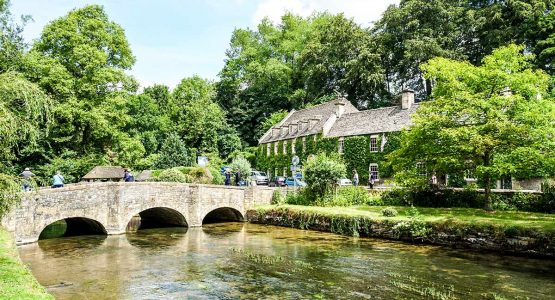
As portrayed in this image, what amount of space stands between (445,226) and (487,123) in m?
6.22

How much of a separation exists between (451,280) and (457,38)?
4330cm

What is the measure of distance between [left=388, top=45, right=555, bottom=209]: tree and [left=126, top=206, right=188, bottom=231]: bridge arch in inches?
623

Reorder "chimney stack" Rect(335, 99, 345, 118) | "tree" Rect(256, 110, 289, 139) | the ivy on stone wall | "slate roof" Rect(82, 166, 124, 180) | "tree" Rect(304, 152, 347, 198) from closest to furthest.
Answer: "tree" Rect(304, 152, 347, 198)
"slate roof" Rect(82, 166, 124, 180)
the ivy on stone wall
"chimney stack" Rect(335, 99, 345, 118)
"tree" Rect(256, 110, 289, 139)

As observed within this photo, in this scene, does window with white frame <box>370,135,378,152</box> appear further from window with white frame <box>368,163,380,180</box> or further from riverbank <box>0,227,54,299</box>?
riverbank <box>0,227,54,299</box>

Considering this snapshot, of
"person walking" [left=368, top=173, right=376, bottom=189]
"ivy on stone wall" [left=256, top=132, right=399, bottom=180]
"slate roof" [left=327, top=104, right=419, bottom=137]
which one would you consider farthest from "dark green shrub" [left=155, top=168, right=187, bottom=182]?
"slate roof" [left=327, top=104, right=419, bottom=137]

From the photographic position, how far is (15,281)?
959 cm

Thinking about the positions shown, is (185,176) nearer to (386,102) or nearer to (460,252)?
(460,252)

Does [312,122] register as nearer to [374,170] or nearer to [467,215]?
[374,170]

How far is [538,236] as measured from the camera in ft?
61.8

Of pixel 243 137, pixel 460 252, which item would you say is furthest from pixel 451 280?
pixel 243 137

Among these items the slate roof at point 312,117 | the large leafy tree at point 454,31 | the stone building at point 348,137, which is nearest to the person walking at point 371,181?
the stone building at point 348,137

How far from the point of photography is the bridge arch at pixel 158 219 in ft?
100.0

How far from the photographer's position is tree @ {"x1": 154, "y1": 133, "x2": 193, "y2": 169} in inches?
1907

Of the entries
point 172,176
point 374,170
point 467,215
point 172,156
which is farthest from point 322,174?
point 172,156
